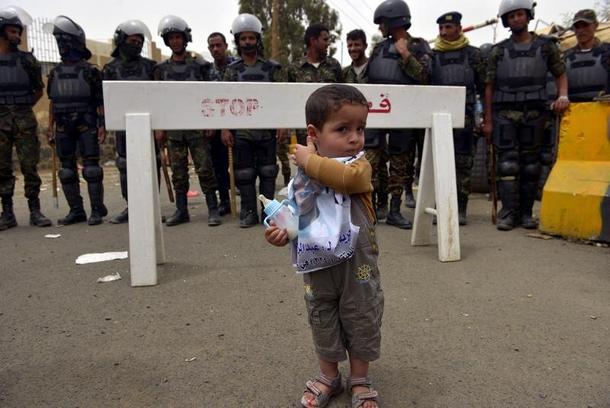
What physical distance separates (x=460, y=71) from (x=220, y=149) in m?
2.72

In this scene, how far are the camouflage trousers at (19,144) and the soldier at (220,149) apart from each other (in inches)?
73.6

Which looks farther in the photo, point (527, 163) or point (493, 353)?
point (527, 163)

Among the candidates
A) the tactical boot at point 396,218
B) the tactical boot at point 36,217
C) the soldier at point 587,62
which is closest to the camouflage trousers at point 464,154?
the tactical boot at point 396,218

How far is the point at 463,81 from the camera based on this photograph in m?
4.82

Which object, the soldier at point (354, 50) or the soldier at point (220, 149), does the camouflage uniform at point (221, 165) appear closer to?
the soldier at point (220, 149)

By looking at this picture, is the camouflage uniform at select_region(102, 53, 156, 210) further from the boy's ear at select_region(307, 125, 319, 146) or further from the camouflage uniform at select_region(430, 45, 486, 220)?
the boy's ear at select_region(307, 125, 319, 146)

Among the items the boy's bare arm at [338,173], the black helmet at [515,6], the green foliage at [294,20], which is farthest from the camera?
the green foliage at [294,20]

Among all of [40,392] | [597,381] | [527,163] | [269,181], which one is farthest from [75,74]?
[597,381]

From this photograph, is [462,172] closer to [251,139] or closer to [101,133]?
[251,139]

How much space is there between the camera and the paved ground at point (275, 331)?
193 cm

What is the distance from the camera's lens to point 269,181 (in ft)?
16.9

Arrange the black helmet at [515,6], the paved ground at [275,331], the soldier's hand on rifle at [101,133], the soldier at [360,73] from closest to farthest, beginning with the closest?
the paved ground at [275,331], the black helmet at [515,6], the soldier at [360,73], the soldier's hand on rifle at [101,133]

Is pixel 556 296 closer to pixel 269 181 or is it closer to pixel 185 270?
pixel 185 270

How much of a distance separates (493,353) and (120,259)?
2770 millimetres
